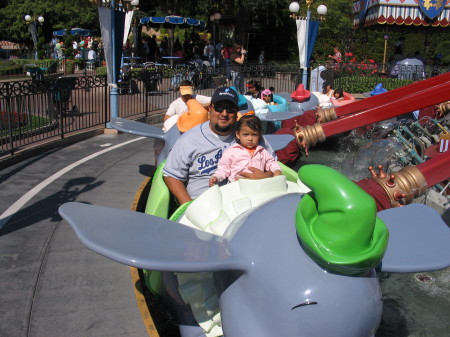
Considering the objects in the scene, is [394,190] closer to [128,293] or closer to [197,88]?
[128,293]

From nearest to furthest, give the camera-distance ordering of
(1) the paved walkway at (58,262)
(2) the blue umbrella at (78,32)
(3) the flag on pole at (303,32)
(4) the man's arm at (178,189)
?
(1) the paved walkway at (58,262) < (4) the man's arm at (178,189) < (3) the flag on pole at (303,32) < (2) the blue umbrella at (78,32)

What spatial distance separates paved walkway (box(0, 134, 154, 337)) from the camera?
3480mm

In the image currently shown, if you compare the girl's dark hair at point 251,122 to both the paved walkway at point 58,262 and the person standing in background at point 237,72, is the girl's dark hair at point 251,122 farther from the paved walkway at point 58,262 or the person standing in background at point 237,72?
the person standing in background at point 237,72

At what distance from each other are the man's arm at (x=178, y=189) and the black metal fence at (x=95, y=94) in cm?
528

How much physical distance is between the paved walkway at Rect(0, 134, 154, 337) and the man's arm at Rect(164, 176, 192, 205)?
0.86m

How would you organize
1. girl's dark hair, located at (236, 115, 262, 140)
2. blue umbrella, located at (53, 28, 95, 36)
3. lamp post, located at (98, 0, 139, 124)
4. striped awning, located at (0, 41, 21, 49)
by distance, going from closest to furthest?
girl's dark hair, located at (236, 115, 262, 140) → lamp post, located at (98, 0, 139, 124) → blue umbrella, located at (53, 28, 95, 36) → striped awning, located at (0, 41, 21, 49)

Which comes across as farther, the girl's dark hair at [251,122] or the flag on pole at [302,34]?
the flag on pole at [302,34]

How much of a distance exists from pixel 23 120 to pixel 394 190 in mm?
7894

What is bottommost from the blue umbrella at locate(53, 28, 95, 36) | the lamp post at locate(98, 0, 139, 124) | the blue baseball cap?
the blue baseball cap

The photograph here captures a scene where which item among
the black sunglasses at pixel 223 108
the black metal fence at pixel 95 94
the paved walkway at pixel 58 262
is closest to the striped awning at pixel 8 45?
the black metal fence at pixel 95 94

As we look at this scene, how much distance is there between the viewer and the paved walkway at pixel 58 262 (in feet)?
11.4

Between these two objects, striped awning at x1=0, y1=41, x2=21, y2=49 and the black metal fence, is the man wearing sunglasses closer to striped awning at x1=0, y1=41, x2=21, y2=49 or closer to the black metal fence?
the black metal fence

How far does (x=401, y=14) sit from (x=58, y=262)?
18223mm

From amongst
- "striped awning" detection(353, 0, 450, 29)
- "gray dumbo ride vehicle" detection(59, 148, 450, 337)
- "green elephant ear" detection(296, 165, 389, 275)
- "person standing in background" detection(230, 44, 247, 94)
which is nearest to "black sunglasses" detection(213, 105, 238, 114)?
"gray dumbo ride vehicle" detection(59, 148, 450, 337)
